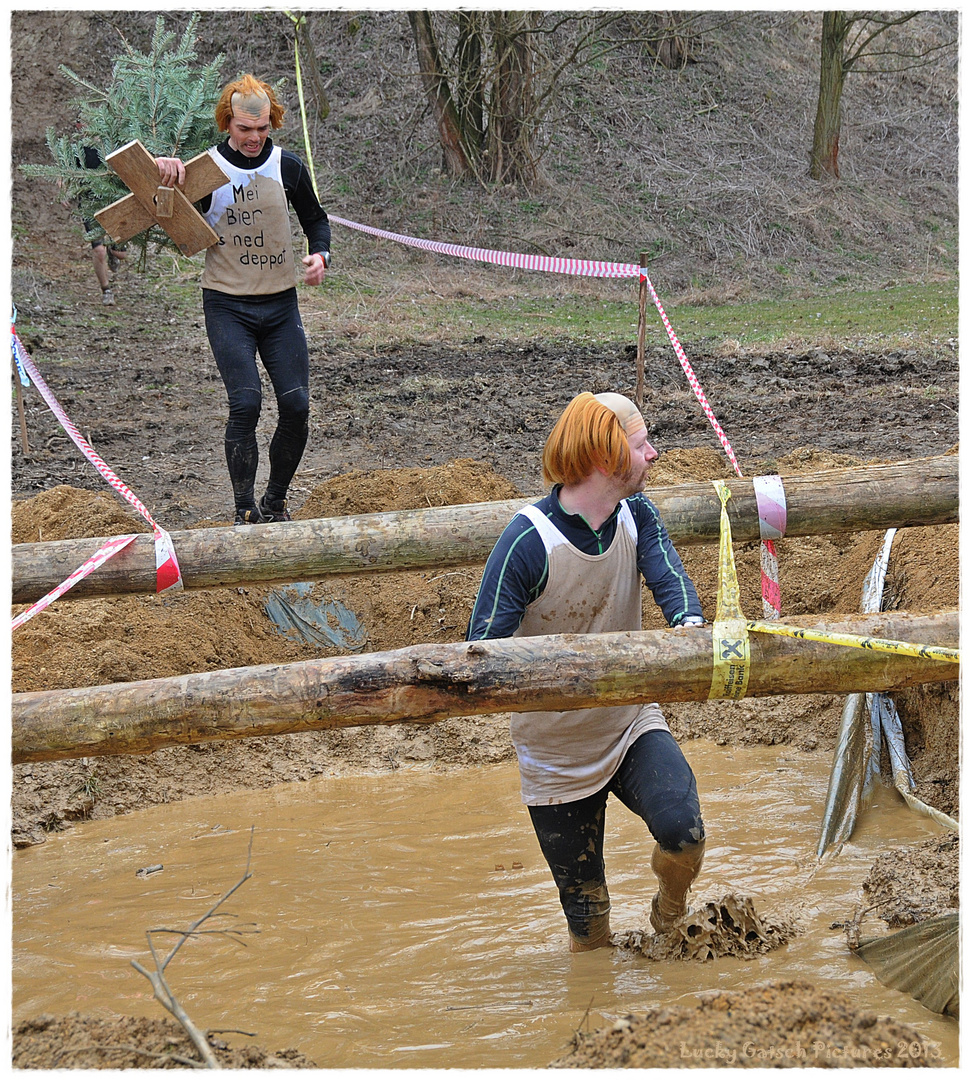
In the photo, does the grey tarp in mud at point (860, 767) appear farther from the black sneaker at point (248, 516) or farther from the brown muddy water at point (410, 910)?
the black sneaker at point (248, 516)

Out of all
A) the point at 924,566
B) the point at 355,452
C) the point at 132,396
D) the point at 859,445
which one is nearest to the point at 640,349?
the point at 859,445

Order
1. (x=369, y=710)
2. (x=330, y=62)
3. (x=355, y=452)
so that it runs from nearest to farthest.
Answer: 1. (x=369, y=710)
2. (x=355, y=452)
3. (x=330, y=62)

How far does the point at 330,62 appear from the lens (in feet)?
66.4

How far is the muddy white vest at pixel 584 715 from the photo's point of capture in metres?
3.13

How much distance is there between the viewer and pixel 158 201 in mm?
4953

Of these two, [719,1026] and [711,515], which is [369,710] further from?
[711,515]

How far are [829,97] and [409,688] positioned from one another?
18.0m

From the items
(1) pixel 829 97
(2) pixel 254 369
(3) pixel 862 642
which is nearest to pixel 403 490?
(2) pixel 254 369

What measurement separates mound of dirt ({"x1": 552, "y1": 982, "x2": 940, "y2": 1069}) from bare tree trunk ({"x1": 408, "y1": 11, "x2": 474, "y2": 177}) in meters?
16.8

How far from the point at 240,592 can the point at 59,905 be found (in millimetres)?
2211

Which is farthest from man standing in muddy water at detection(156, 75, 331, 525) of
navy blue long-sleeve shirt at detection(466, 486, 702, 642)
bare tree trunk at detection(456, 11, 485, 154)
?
bare tree trunk at detection(456, 11, 485, 154)

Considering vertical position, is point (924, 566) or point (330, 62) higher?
point (330, 62)

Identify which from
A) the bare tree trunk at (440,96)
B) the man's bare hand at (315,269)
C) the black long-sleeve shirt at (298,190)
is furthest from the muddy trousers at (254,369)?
the bare tree trunk at (440,96)

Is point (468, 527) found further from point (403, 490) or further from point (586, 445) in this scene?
point (403, 490)
